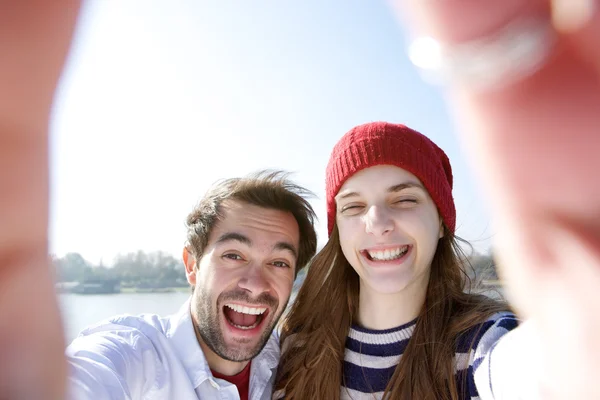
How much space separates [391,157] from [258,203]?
2.81 feet

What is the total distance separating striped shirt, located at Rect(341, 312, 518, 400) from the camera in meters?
1.71

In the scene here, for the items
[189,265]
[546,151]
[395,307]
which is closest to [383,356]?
[395,307]

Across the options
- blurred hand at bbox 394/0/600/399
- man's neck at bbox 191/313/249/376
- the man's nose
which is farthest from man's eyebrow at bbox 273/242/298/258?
blurred hand at bbox 394/0/600/399

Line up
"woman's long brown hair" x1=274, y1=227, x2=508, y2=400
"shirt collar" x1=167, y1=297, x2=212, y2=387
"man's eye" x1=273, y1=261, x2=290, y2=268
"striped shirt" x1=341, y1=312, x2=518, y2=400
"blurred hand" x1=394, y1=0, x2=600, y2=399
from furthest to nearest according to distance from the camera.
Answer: "man's eye" x1=273, y1=261, x2=290, y2=268
"shirt collar" x1=167, y1=297, x2=212, y2=387
"woman's long brown hair" x1=274, y1=227, x2=508, y2=400
"striped shirt" x1=341, y1=312, x2=518, y2=400
"blurred hand" x1=394, y1=0, x2=600, y2=399

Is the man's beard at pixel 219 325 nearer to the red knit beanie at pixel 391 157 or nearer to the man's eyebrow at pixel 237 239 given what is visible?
the man's eyebrow at pixel 237 239

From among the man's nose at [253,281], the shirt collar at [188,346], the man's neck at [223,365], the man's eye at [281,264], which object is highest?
the man's eye at [281,264]

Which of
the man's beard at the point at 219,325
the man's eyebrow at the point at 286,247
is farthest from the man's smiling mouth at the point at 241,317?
the man's eyebrow at the point at 286,247

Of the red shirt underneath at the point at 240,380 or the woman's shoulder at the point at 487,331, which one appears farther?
the red shirt underneath at the point at 240,380

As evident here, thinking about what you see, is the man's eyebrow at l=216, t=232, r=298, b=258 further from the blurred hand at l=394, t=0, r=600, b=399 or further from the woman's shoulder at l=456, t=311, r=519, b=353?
the blurred hand at l=394, t=0, r=600, b=399

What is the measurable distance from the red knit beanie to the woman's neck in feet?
1.23

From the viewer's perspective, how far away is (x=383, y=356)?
202 cm

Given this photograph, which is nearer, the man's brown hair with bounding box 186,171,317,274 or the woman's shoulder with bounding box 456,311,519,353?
the woman's shoulder with bounding box 456,311,519,353

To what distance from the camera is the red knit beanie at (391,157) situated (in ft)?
6.73

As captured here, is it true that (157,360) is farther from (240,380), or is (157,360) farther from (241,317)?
(241,317)
